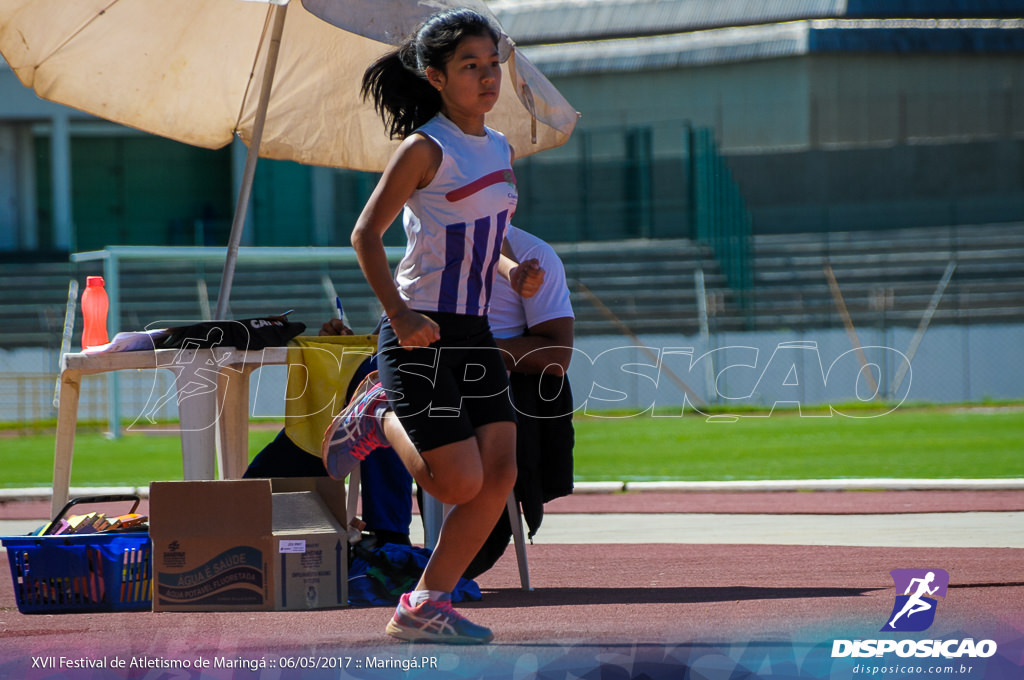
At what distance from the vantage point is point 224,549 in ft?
15.0

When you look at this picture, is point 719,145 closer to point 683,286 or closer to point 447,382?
point 683,286

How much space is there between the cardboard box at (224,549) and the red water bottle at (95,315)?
1338mm

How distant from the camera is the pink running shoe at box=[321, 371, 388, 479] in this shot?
4309 millimetres

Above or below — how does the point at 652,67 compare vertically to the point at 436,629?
above

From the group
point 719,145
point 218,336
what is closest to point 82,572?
point 218,336

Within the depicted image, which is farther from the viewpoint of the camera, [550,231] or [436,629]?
[550,231]

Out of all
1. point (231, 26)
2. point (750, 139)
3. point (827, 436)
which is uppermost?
point (750, 139)

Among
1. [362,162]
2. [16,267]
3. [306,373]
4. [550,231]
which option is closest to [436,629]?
[306,373]

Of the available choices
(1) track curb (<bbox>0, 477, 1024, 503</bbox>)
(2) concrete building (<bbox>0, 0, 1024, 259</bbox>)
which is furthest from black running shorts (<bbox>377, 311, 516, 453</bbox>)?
(2) concrete building (<bbox>0, 0, 1024, 259</bbox>)

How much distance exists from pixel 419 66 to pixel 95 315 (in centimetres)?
232

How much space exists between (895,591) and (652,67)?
2735 centimetres

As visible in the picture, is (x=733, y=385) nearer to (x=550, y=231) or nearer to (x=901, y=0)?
(x=550, y=231)

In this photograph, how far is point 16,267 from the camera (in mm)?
27547

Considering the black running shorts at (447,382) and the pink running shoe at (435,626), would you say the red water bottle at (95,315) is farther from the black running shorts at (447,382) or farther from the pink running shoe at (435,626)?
the pink running shoe at (435,626)
